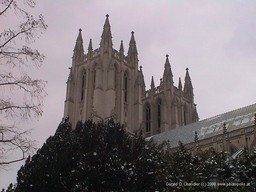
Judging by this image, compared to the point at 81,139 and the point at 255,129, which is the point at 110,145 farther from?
the point at 255,129

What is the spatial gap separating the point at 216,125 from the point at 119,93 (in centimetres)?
1643

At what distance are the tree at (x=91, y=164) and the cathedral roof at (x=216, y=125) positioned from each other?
19043 millimetres

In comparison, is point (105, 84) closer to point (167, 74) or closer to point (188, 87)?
point (167, 74)

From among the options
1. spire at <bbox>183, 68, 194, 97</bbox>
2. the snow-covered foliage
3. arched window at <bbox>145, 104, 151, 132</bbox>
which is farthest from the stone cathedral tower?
the snow-covered foliage

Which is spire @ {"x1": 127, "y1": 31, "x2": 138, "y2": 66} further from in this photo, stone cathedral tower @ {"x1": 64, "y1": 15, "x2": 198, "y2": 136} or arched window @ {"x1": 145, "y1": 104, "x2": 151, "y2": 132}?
arched window @ {"x1": 145, "y1": 104, "x2": 151, "y2": 132}

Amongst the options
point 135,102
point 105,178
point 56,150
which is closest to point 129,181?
point 105,178

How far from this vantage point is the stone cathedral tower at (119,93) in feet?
170

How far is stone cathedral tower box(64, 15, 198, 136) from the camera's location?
51781 mm

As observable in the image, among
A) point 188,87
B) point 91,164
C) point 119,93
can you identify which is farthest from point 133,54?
point 91,164

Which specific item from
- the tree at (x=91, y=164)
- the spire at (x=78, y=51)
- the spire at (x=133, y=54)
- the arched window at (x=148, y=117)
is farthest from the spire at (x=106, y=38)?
the tree at (x=91, y=164)

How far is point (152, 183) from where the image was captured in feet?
65.5

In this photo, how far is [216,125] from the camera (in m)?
41.6

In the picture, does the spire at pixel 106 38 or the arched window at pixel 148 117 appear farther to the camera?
the arched window at pixel 148 117

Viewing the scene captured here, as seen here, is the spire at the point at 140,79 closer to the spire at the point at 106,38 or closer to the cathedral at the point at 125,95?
the cathedral at the point at 125,95
